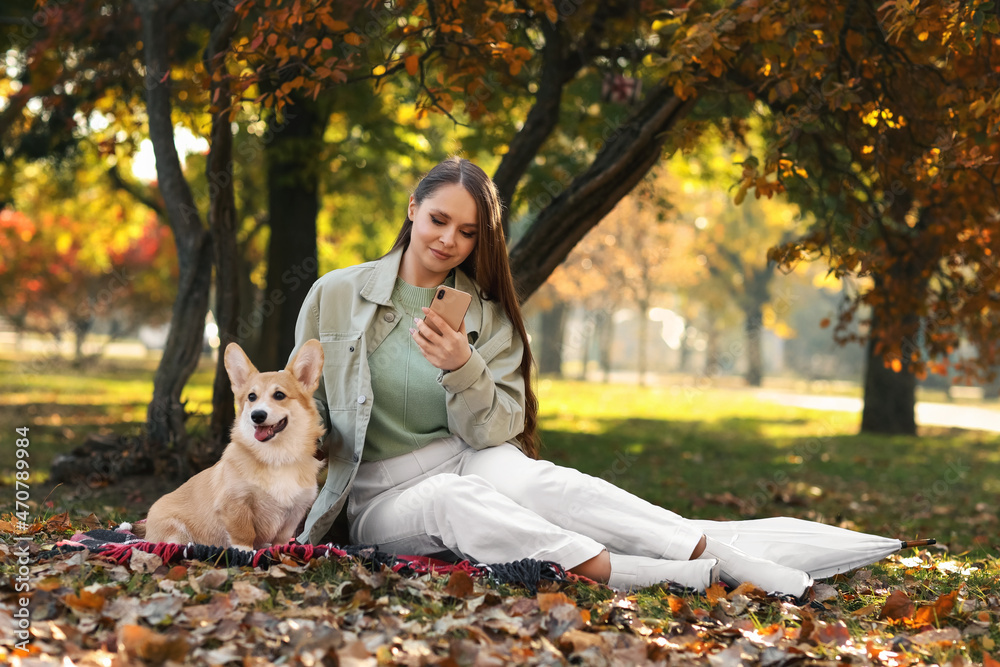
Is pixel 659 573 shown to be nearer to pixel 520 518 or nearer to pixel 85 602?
pixel 520 518

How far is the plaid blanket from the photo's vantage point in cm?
A: 353

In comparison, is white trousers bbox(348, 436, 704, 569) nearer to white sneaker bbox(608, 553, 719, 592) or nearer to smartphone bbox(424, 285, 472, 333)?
white sneaker bbox(608, 553, 719, 592)

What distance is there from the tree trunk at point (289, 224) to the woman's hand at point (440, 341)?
655 centimetres

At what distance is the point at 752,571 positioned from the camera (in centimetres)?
372

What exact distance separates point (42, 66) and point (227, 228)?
12.8 ft

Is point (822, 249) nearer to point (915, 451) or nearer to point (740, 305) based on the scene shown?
point (915, 451)

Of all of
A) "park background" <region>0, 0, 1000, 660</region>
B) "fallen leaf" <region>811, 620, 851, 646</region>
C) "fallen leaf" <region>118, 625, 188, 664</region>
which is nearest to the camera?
"fallen leaf" <region>118, 625, 188, 664</region>

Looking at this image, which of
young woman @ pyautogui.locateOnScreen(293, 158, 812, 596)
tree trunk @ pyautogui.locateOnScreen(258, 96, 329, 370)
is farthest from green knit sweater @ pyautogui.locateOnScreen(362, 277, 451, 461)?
tree trunk @ pyautogui.locateOnScreen(258, 96, 329, 370)

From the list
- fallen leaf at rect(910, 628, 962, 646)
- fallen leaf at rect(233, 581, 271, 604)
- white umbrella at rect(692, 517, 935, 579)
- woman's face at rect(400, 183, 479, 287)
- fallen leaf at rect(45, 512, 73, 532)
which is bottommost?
fallen leaf at rect(45, 512, 73, 532)

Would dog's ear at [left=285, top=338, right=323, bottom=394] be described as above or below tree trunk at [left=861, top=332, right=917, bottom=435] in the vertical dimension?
above

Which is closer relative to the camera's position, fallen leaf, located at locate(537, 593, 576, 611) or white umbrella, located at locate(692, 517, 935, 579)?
fallen leaf, located at locate(537, 593, 576, 611)

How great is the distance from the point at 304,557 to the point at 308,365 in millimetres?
831

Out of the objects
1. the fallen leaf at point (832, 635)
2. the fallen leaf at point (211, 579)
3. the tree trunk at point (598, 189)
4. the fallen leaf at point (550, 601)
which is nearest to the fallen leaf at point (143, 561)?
the fallen leaf at point (211, 579)

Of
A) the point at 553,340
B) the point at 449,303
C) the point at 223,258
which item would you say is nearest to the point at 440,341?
the point at 449,303
